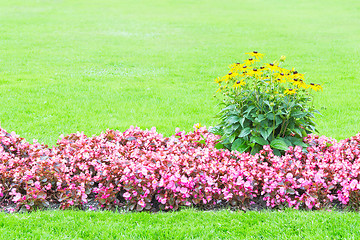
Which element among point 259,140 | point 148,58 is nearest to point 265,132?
point 259,140

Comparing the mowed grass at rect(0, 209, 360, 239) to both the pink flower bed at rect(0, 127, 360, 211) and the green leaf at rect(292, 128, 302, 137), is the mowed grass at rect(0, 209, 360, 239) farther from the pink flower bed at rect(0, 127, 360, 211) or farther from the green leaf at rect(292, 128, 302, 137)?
the green leaf at rect(292, 128, 302, 137)

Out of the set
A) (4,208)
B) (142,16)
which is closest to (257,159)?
(4,208)

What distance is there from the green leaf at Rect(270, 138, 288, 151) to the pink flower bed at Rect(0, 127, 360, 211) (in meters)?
0.08

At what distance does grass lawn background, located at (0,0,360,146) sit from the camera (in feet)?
24.5

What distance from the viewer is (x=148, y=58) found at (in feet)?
45.2

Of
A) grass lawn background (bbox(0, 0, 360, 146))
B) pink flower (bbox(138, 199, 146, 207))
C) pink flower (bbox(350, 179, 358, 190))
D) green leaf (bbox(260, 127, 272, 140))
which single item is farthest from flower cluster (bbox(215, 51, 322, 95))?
grass lawn background (bbox(0, 0, 360, 146))

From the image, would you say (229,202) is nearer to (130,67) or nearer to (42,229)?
(42,229)

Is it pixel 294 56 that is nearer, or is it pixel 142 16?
pixel 294 56

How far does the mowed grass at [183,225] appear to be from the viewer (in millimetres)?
3646

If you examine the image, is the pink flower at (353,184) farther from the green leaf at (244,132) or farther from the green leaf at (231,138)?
the green leaf at (231,138)

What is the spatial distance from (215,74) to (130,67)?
262 centimetres

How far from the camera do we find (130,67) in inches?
484

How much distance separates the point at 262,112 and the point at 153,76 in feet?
21.3

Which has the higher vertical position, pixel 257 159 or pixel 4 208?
pixel 257 159
